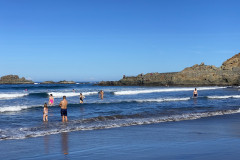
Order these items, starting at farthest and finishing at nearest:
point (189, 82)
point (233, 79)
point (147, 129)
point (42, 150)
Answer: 1. point (189, 82)
2. point (233, 79)
3. point (147, 129)
4. point (42, 150)

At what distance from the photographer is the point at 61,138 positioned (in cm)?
1088

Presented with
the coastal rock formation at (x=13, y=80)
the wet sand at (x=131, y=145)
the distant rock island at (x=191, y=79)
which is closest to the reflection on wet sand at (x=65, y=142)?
the wet sand at (x=131, y=145)

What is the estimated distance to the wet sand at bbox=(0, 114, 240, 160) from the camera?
7945 mm

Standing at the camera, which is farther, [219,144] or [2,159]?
[219,144]

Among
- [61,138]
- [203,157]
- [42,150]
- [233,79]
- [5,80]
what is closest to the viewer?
[203,157]

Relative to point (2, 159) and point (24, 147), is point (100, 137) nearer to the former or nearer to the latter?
point (24, 147)

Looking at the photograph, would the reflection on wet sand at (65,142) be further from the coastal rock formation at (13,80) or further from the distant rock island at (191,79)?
the coastal rock formation at (13,80)

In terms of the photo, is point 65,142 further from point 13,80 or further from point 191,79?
point 13,80

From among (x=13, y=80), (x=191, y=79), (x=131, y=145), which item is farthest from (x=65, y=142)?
(x=13, y=80)

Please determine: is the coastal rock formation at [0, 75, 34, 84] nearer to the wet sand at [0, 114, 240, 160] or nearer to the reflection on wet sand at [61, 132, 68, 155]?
the reflection on wet sand at [61, 132, 68, 155]

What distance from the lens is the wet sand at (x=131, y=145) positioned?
26.1ft

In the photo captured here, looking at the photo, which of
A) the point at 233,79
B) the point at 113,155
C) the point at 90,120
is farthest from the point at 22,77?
the point at 113,155

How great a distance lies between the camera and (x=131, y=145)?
367 inches

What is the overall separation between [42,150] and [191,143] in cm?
501
